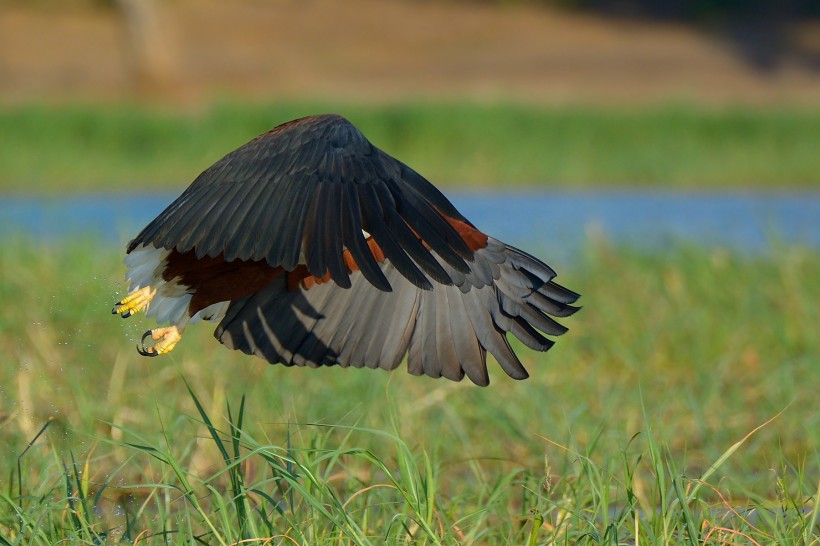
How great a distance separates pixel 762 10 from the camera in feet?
83.8

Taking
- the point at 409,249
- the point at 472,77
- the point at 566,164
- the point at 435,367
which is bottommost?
the point at 435,367

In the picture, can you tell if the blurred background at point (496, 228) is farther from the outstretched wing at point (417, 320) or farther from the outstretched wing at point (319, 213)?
the outstretched wing at point (319, 213)

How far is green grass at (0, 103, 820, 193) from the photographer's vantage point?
11.4 meters

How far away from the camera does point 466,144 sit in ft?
39.9

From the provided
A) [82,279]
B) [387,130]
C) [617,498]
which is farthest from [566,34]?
[617,498]

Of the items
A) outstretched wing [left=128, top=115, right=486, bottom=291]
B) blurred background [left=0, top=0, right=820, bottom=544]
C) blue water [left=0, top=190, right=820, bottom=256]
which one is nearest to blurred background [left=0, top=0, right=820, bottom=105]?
blurred background [left=0, top=0, right=820, bottom=544]

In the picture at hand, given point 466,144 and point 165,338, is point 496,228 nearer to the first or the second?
point 466,144

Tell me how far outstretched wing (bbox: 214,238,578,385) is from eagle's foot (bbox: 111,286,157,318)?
0.62 feet

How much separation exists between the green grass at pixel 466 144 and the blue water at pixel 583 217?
42cm

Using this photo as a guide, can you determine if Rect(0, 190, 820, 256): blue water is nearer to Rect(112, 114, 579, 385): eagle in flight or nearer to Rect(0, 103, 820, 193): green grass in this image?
Rect(0, 103, 820, 193): green grass

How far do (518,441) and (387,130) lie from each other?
8640mm

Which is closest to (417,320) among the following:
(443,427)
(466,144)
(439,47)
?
(443,427)

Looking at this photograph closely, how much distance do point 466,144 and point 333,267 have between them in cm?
992

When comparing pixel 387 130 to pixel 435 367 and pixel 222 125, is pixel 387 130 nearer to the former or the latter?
pixel 222 125
